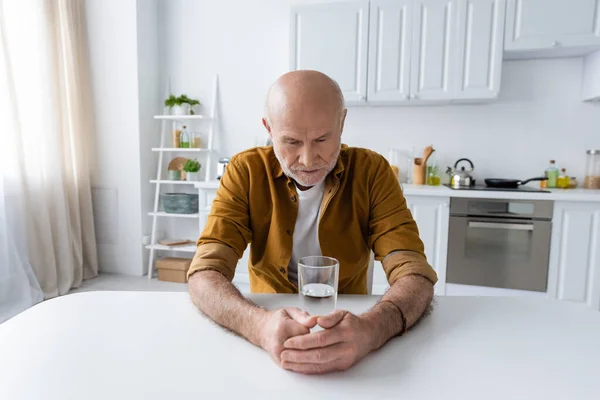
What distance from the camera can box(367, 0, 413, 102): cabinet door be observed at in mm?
2951

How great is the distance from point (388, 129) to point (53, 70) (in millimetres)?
2711

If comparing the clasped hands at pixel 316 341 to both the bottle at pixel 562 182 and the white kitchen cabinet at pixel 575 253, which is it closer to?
the white kitchen cabinet at pixel 575 253

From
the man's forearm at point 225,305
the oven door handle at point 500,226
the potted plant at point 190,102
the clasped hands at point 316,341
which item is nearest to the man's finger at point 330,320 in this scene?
the clasped hands at point 316,341

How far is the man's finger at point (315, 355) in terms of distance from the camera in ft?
2.37

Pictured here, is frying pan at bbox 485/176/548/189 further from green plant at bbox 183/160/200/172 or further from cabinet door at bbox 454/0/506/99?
green plant at bbox 183/160/200/172

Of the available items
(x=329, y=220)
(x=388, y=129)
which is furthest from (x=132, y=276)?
(x=329, y=220)

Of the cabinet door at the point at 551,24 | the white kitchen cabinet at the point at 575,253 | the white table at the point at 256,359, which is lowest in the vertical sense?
the white kitchen cabinet at the point at 575,253

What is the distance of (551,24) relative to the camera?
2750 mm

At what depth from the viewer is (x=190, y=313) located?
0.97 metres

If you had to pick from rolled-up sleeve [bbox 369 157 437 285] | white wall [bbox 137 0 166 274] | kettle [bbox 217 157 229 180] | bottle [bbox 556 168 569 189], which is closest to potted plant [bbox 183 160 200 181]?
kettle [bbox 217 157 229 180]

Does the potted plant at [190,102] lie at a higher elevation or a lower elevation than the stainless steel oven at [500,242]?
higher

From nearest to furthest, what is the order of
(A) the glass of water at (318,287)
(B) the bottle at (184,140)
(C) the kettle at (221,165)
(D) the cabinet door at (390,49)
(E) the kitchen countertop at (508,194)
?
1. (A) the glass of water at (318,287)
2. (E) the kitchen countertop at (508,194)
3. (D) the cabinet door at (390,49)
4. (C) the kettle at (221,165)
5. (B) the bottle at (184,140)

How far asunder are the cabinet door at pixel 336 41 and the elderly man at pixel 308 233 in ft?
5.80

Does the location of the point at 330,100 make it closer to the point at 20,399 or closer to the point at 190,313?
the point at 190,313
